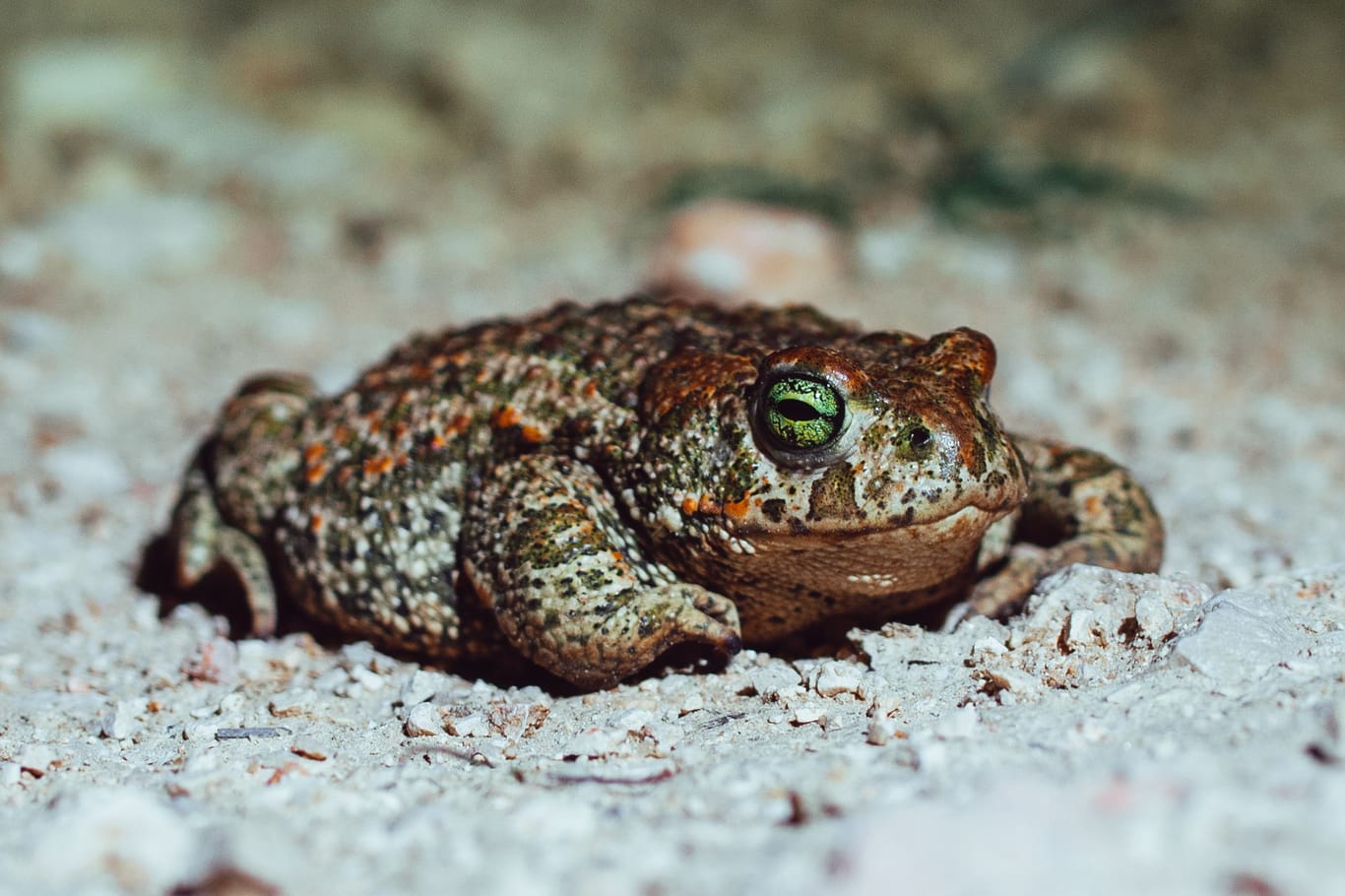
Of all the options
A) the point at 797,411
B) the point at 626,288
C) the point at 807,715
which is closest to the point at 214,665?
the point at 807,715

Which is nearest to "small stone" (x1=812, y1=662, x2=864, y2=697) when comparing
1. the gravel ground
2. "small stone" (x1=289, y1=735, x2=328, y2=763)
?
the gravel ground

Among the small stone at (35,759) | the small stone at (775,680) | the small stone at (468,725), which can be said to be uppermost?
the small stone at (775,680)

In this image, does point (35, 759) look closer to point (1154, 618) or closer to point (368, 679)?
point (368, 679)

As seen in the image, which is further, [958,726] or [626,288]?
[626,288]

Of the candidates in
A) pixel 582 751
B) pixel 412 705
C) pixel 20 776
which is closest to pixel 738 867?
pixel 582 751

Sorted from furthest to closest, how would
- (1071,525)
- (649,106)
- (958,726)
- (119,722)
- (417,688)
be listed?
(649,106)
(1071,525)
(417,688)
(119,722)
(958,726)

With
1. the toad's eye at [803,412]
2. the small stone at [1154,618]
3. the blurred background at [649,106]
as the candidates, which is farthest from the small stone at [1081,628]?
the blurred background at [649,106]

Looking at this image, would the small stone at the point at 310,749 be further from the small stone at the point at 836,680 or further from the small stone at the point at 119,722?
the small stone at the point at 836,680
